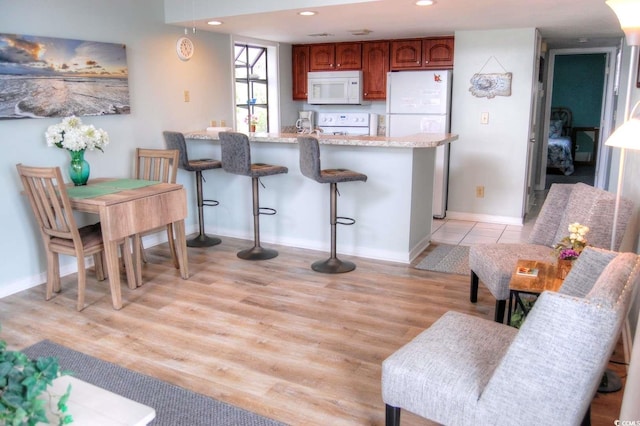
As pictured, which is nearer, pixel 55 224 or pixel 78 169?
pixel 55 224

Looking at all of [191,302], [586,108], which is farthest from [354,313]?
[586,108]

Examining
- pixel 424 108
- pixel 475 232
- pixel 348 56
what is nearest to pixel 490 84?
pixel 424 108

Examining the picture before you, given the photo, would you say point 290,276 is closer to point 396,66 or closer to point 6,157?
point 6,157

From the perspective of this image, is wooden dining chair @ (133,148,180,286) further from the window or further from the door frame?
the door frame

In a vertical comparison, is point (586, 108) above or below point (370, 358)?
above

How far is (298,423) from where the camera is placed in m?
2.24

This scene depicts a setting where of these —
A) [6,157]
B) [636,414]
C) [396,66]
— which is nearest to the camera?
[636,414]

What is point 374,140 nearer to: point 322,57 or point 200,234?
point 200,234

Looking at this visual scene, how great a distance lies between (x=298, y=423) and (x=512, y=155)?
14.1ft

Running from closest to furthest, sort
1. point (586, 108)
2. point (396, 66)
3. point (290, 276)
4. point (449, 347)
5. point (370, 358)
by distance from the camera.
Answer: point (449, 347), point (370, 358), point (290, 276), point (396, 66), point (586, 108)

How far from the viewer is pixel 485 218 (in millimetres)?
5895

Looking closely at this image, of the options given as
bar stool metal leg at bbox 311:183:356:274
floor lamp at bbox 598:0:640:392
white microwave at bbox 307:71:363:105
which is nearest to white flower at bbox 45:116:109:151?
bar stool metal leg at bbox 311:183:356:274

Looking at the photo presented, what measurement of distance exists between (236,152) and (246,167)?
0.49 ft

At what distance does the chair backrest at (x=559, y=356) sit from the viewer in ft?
4.86
